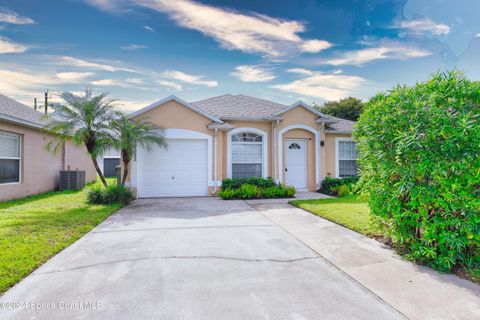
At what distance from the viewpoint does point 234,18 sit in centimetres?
1084

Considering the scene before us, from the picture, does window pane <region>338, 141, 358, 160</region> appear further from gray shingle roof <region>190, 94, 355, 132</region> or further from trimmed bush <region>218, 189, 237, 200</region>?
trimmed bush <region>218, 189, 237, 200</region>

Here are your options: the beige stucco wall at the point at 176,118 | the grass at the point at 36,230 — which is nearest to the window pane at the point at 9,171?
the grass at the point at 36,230

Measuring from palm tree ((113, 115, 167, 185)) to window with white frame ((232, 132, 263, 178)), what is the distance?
11.3ft

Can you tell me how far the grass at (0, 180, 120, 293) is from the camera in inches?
155

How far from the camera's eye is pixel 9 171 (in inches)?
412

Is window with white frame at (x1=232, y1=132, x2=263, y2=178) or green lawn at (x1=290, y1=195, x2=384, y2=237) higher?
window with white frame at (x1=232, y1=132, x2=263, y2=178)

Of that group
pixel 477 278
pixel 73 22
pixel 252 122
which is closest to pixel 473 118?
pixel 477 278

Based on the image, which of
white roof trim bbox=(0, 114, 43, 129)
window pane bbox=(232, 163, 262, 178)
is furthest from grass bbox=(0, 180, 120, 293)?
window pane bbox=(232, 163, 262, 178)

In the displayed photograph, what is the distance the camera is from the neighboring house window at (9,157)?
33.0 feet

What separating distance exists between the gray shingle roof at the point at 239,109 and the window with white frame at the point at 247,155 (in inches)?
36.5

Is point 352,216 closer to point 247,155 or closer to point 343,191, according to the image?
point 343,191

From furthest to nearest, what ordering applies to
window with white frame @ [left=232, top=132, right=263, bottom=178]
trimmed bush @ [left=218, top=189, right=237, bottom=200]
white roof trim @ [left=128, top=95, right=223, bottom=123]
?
window with white frame @ [left=232, top=132, right=263, bottom=178], white roof trim @ [left=128, top=95, right=223, bottom=123], trimmed bush @ [left=218, top=189, right=237, bottom=200]

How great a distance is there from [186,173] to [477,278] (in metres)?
9.80

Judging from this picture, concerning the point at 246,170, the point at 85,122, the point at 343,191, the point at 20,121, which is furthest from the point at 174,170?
the point at 343,191
